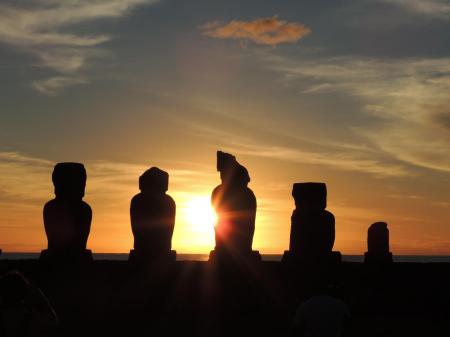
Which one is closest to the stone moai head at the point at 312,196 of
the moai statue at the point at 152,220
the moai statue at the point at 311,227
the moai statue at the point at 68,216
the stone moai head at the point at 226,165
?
the moai statue at the point at 311,227

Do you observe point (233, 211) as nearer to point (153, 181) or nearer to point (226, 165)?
point (226, 165)

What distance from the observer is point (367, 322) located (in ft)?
64.5

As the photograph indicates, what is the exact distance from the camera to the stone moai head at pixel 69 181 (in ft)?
67.7

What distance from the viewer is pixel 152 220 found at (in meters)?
20.5

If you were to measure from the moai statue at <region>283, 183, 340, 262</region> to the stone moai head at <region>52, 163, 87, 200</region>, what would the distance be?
520 centimetres

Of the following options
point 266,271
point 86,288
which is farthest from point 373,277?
point 86,288

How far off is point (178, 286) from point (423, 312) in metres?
5.75

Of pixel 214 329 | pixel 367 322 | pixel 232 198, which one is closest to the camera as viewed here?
pixel 214 329

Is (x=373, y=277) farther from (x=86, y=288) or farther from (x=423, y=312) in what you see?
(x=86, y=288)

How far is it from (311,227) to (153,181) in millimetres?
3940

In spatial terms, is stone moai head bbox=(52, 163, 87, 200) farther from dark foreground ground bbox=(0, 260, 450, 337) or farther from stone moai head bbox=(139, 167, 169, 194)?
dark foreground ground bbox=(0, 260, 450, 337)

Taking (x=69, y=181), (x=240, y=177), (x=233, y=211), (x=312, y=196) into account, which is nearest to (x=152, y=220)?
(x=233, y=211)

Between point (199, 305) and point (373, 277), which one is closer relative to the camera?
point (199, 305)

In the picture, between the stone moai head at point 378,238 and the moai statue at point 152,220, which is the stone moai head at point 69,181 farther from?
the stone moai head at point 378,238
